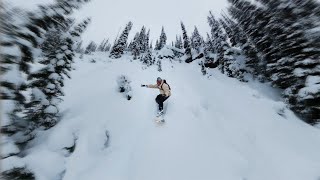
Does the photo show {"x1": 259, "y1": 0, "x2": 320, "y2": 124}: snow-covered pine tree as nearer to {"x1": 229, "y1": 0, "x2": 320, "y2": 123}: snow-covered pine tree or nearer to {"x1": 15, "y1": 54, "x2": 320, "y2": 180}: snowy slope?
{"x1": 229, "y1": 0, "x2": 320, "y2": 123}: snow-covered pine tree

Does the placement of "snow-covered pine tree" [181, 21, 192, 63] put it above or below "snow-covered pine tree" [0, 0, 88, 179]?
above

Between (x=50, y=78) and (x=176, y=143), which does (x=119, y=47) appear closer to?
(x=50, y=78)

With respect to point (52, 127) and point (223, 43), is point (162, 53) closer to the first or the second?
point (223, 43)

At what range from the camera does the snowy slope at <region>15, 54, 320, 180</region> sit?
300 inches

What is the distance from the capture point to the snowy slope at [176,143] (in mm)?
7621

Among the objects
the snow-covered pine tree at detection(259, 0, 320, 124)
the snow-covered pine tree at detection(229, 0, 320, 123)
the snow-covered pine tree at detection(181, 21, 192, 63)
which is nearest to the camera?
the snow-covered pine tree at detection(259, 0, 320, 124)

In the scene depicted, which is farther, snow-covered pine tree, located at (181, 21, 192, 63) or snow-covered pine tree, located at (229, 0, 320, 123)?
snow-covered pine tree, located at (181, 21, 192, 63)

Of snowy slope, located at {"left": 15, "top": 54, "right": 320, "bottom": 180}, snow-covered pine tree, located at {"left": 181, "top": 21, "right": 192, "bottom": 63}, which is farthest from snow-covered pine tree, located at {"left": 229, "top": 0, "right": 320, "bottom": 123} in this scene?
snow-covered pine tree, located at {"left": 181, "top": 21, "right": 192, "bottom": 63}

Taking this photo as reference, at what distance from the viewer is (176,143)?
9336 millimetres

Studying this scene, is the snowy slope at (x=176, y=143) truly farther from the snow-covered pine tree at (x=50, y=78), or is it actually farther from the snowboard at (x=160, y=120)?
the snow-covered pine tree at (x=50, y=78)

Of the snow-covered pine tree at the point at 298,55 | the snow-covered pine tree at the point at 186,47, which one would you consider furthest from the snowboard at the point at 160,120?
the snow-covered pine tree at the point at 186,47

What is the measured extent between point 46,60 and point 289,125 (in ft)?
37.0

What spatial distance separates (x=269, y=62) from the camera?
19062 millimetres

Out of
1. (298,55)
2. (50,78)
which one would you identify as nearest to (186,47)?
(298,55)
